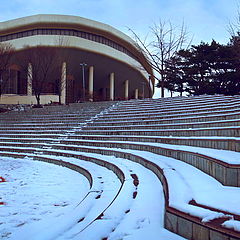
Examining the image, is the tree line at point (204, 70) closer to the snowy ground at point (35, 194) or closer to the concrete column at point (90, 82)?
the concrete column at point (90, 82)

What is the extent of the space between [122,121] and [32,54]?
2487 centimetres

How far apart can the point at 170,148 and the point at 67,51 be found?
35344 mm

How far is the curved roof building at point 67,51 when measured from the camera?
125 ft

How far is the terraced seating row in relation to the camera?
8.35 feet

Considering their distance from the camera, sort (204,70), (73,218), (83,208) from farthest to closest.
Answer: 1. (204,70)
2. (83,208)
3. (73,218)

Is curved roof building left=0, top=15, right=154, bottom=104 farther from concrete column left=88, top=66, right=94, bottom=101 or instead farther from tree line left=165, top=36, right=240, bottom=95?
tree line left=165, top=36, right=240, bottom=95

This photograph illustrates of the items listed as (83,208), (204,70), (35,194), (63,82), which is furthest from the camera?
(63,82)

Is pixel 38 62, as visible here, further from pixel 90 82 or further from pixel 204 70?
pixel 204 70

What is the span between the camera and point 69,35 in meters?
40.5

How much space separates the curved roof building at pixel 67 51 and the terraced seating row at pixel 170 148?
21463mm

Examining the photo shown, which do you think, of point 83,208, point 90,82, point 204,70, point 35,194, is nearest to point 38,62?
point 90,82

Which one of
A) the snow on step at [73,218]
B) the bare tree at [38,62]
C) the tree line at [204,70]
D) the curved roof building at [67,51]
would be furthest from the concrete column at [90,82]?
the snow on step at [73,218]

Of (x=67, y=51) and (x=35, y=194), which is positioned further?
(x=67, y=51)

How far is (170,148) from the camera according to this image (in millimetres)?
6027
